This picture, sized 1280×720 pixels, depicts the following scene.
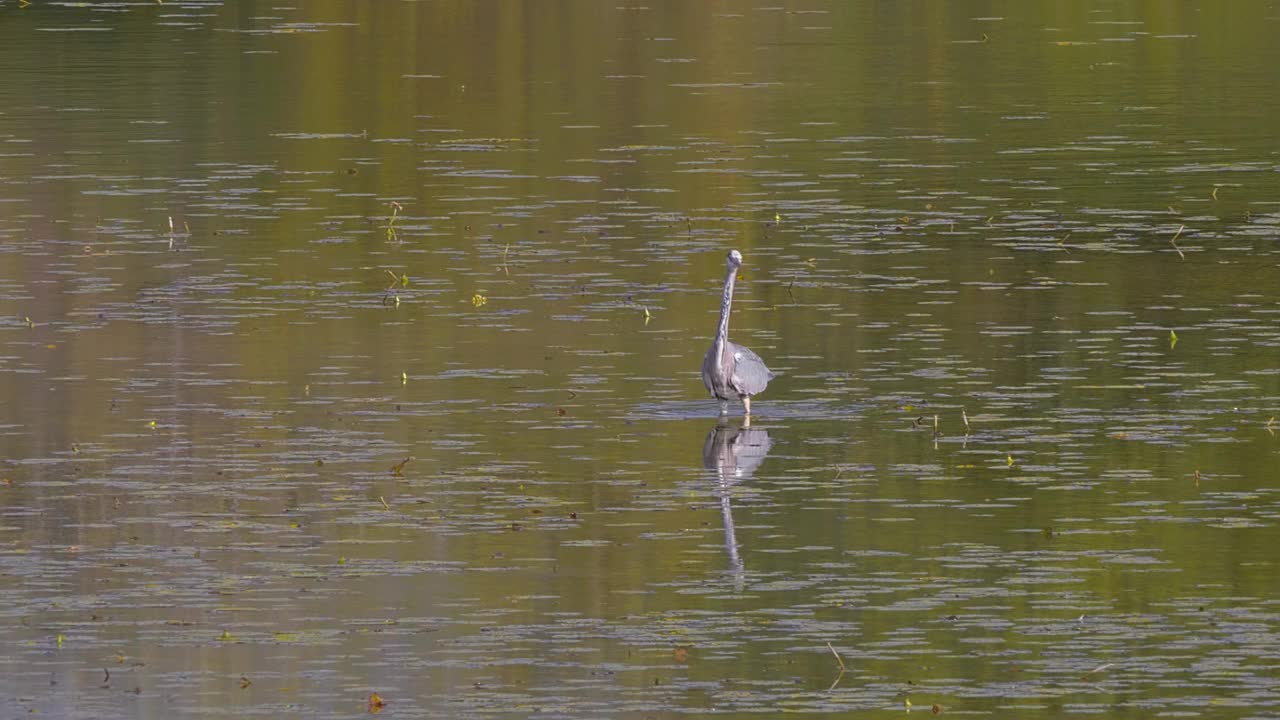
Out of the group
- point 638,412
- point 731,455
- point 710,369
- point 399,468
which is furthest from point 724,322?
point 399,468

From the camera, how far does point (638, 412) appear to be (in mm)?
18609

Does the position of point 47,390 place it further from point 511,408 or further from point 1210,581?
point 1210,581

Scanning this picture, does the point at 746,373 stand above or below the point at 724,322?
below

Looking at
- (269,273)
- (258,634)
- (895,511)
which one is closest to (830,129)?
(269,273)

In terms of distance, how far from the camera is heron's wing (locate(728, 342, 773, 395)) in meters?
18.3

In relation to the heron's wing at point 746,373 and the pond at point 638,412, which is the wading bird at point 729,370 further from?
the pond at point 638,412

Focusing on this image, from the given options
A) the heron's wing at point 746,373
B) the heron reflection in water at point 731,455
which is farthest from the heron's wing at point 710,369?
the heron reflection in water at point 731,455

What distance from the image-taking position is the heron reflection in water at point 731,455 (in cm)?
1585

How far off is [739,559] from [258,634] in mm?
2768

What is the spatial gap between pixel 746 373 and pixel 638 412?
2.68ft

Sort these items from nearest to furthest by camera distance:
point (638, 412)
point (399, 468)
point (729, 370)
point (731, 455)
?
point (399, 468)
point (731, 455)
point (729, 370)
point (638, 412)

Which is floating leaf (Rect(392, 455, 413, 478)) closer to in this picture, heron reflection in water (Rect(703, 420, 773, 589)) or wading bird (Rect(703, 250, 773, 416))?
heron reflection in water (Rect(703, 420, 773, 589))

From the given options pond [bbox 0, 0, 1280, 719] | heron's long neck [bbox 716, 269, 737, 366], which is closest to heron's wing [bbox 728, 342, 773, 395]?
heron's long neck [bbox 716, 269, 737, 366]

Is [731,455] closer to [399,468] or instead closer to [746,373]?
[746,373]
